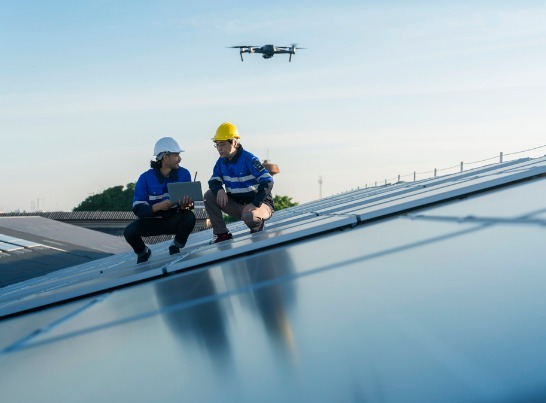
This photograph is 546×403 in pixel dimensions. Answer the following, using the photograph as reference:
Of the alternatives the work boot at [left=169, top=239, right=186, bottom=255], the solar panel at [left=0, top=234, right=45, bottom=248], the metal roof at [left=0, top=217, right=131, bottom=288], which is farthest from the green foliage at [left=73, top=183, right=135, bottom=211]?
the work boot at [left=169, top=239, right=186, bottom=255]

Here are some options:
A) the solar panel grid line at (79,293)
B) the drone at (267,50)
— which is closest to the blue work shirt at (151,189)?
the solar panel grid line at (79,293)

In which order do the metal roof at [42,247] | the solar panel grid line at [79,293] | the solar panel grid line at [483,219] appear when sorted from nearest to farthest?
the solar panel grid line at [483,219], the solar panel grid line at [79,293], the metal roof at [42,247]

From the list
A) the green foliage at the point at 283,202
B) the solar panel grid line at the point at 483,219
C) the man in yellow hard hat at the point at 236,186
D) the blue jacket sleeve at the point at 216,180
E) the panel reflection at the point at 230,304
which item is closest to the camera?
the panel reflection at the point at 230,304

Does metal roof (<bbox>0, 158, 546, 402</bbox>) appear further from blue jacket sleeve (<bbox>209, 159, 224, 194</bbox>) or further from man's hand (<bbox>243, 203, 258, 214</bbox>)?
blue jacket sleeve (<bbox>209, 159, 224, 194</bbox>)

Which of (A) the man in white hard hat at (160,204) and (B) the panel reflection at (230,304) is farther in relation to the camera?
(A) the man in white hard hat at (160,204)

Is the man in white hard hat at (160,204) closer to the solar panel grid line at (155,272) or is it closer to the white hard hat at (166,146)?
the white hard hat at (166,146)

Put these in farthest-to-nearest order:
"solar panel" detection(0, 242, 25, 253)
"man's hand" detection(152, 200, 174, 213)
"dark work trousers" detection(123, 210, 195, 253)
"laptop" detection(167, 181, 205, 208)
A: "solar panel" detection(0, 242, 25, 253), "dark work trousers" detection(123, 210, 195, 253), "man's hand" detection(152, 200, 174, 213), "laptop" detection(167, 181, 205, 208)

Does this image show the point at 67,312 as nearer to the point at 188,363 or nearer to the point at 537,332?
the point at 188,363
